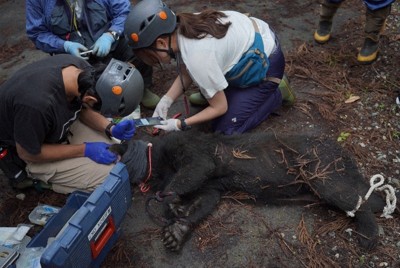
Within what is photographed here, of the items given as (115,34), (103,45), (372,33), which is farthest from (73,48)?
(372,33)

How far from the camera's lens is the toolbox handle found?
2312 millimetres

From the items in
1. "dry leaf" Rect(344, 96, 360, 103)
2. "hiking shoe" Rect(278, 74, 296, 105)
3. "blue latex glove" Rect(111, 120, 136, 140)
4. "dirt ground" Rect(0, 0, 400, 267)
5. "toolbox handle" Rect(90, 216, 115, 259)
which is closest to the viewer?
"toolbox handle" Rect(90, 216, 115, 259)

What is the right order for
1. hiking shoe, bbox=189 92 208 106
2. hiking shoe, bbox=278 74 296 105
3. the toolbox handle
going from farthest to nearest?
1. hiking shoe, bbox=189 92 208 106
2. hiking shoe, bbox=278 74 296 105
3. the toolbox handle

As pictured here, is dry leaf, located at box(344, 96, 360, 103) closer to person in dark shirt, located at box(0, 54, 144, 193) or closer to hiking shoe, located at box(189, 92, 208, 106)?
hiking shoe, located at box(189, 92, 208, 106)

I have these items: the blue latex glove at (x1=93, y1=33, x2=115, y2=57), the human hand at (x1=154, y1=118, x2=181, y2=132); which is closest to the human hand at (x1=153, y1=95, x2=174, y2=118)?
the human hand at (x1=154, y1=118, x2=181, y2=132)

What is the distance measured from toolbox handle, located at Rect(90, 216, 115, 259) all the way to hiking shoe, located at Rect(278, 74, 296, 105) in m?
2.23

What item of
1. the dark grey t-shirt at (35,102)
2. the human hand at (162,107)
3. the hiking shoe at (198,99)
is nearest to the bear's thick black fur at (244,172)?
the human hand at (162,107)

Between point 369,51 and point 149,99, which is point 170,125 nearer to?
point 149,99

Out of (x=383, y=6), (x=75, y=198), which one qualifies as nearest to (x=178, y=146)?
(x=75, y=198)

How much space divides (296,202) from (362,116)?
1.34 m

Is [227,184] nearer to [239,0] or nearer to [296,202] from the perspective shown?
[296,202]

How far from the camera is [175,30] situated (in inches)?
119

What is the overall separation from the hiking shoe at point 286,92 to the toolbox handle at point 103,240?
7.33ft

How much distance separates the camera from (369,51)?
4359 mm
